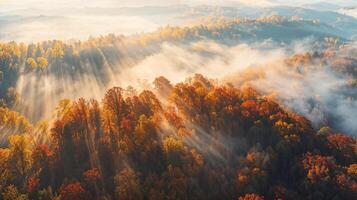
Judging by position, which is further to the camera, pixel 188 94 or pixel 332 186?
pixel 188 94

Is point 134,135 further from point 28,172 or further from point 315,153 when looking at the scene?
point 315,153

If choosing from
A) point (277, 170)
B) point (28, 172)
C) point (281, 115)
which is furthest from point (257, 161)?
point (28, 172)

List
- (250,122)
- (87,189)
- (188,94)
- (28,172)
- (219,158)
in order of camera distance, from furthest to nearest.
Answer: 1. (188,94)
2. (250,122)
3. (219,158)
4. (28,172)
5. (87,189)

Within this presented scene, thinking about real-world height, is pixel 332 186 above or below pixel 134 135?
below

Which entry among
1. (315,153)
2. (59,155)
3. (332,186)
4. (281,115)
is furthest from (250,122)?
(59,155)

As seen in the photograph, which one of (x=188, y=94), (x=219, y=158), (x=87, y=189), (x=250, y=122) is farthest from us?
(x=188, y=94)

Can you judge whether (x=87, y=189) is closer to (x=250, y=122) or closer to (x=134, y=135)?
(x=134, y=135)
